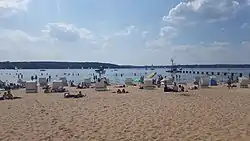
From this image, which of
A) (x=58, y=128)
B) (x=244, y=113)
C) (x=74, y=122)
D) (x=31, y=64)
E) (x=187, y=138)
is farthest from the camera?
(x=31, y=64)

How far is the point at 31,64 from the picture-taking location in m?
155

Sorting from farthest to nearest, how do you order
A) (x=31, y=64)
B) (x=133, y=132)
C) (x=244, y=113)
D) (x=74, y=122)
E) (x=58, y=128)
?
(x=31, y=64) → (x=244, y=113) → (x=74, y=122) → (x=58, y=128) → (x=133, y=132)

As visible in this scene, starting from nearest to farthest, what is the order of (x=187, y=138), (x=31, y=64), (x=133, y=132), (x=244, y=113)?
(x=187, y=138) → (x=133, y=132) → (x=244, y=113) → (x=31, y=64)

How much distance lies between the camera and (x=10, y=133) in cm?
848

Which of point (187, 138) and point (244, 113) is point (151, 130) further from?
point (244, 113)

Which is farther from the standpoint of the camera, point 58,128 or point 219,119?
point 219,119

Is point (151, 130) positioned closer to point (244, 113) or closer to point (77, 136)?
point (77, 136)

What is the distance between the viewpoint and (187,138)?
7.66 meters

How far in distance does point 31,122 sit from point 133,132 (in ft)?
11.6

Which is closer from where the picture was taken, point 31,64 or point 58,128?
point 58,128

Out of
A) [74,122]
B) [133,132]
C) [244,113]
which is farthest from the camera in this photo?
[244,113]

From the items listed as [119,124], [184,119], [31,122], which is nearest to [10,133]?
[31,122]

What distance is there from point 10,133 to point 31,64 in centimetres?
15206

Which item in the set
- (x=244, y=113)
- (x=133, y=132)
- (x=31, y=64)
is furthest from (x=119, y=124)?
(x=31, y=64)
